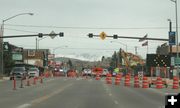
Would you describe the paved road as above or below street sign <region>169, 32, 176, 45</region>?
below

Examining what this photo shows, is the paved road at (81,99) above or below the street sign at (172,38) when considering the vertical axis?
below

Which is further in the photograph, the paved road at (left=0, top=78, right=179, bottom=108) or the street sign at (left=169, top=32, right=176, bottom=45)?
the street sign at (left=169, top=32, right=176, bottom=45)

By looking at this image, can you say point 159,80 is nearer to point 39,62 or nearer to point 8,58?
point 8,58

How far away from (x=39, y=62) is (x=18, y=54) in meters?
33.8

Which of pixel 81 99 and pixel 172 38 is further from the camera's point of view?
pixel 172 38

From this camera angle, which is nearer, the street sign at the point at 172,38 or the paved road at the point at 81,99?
the paved road at the point at 81,99

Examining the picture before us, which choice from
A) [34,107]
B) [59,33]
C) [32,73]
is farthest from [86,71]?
[34,107]

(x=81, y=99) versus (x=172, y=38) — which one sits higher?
(x=172, y=38)

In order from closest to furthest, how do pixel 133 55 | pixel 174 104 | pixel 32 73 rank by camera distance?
1. pixel 174 104
2. pixel 32 73
3. pixel 133 55

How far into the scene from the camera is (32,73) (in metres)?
76.3

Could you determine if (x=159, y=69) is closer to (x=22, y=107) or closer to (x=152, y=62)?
(x=152, y=62)

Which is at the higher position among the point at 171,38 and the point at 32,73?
the point at 171,38

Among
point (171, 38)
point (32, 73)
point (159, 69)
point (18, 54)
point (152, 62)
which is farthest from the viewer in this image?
point (18, 54)

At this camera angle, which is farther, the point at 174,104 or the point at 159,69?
the point at 159,69
